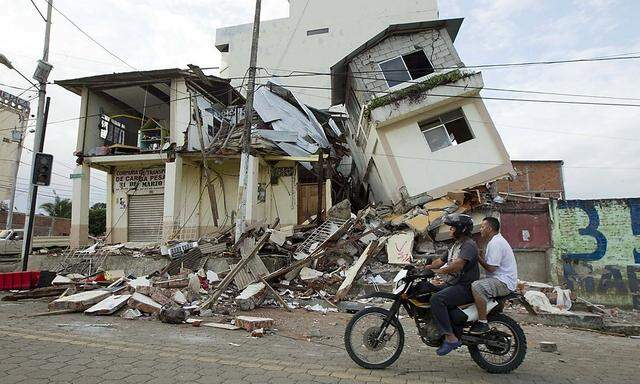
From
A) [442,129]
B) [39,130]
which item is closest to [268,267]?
[39,130]

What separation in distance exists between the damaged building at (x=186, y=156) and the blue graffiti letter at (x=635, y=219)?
32.2 ft

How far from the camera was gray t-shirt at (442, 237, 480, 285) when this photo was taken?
471 cm

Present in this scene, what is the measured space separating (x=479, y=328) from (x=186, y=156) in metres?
13.9

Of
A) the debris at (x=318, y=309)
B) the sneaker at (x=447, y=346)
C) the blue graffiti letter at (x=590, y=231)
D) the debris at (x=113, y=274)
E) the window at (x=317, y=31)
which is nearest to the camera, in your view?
the sneaker at (x=447, y=346)

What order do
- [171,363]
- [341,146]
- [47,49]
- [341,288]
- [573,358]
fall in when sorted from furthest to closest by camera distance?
[341,146], [47,49], [341,288], [573,358], [171,363]

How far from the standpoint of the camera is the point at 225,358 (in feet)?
16.6

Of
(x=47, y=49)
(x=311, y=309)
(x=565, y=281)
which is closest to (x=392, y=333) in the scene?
(x=311, y=309)

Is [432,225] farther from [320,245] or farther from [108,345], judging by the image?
[108,345]

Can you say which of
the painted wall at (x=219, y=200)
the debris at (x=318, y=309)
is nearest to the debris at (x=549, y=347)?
the debris at (x=318, y=309)

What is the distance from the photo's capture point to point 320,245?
40.9 ft

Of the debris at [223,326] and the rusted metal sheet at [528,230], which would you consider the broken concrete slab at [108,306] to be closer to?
the debris at [223,326]

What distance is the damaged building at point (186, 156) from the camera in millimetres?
16219

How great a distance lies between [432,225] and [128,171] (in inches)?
529

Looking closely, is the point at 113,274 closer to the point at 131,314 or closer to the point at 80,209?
the point at 131,314
